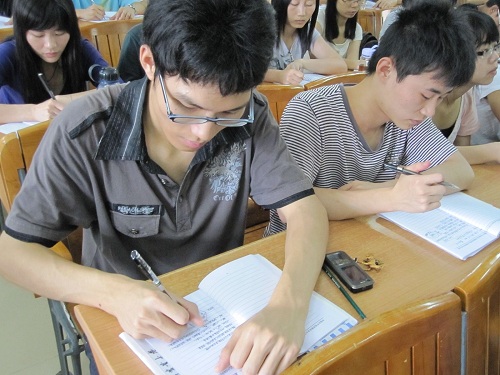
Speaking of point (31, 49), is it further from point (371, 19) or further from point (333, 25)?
point (371, 19)

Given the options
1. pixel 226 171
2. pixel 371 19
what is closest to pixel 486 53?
pixel 226 171

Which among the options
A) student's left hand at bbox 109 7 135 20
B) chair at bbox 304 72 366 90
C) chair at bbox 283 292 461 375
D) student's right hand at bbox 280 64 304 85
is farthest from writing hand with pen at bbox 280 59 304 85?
chair at bbox 283 292 461 375

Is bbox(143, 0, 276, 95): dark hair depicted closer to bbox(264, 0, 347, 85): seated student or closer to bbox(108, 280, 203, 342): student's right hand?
bbox(108, 280, 203, 342): student's right hand

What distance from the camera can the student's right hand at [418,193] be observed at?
1.16 metres

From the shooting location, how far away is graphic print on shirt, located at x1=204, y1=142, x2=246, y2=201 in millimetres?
1109

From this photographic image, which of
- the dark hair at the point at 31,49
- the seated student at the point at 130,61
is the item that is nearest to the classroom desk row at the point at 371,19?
the seated student at the point at 130,61

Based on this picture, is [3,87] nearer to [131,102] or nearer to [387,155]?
[131,102]

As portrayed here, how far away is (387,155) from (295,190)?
1.61 feet

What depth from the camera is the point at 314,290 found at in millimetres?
927

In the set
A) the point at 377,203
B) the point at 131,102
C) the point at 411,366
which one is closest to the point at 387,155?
the point at 377,203

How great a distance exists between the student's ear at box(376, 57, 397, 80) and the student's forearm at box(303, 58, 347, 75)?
1540 mm

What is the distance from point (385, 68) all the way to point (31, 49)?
1.53m

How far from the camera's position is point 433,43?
4.07ft

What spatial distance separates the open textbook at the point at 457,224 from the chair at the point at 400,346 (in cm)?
38
